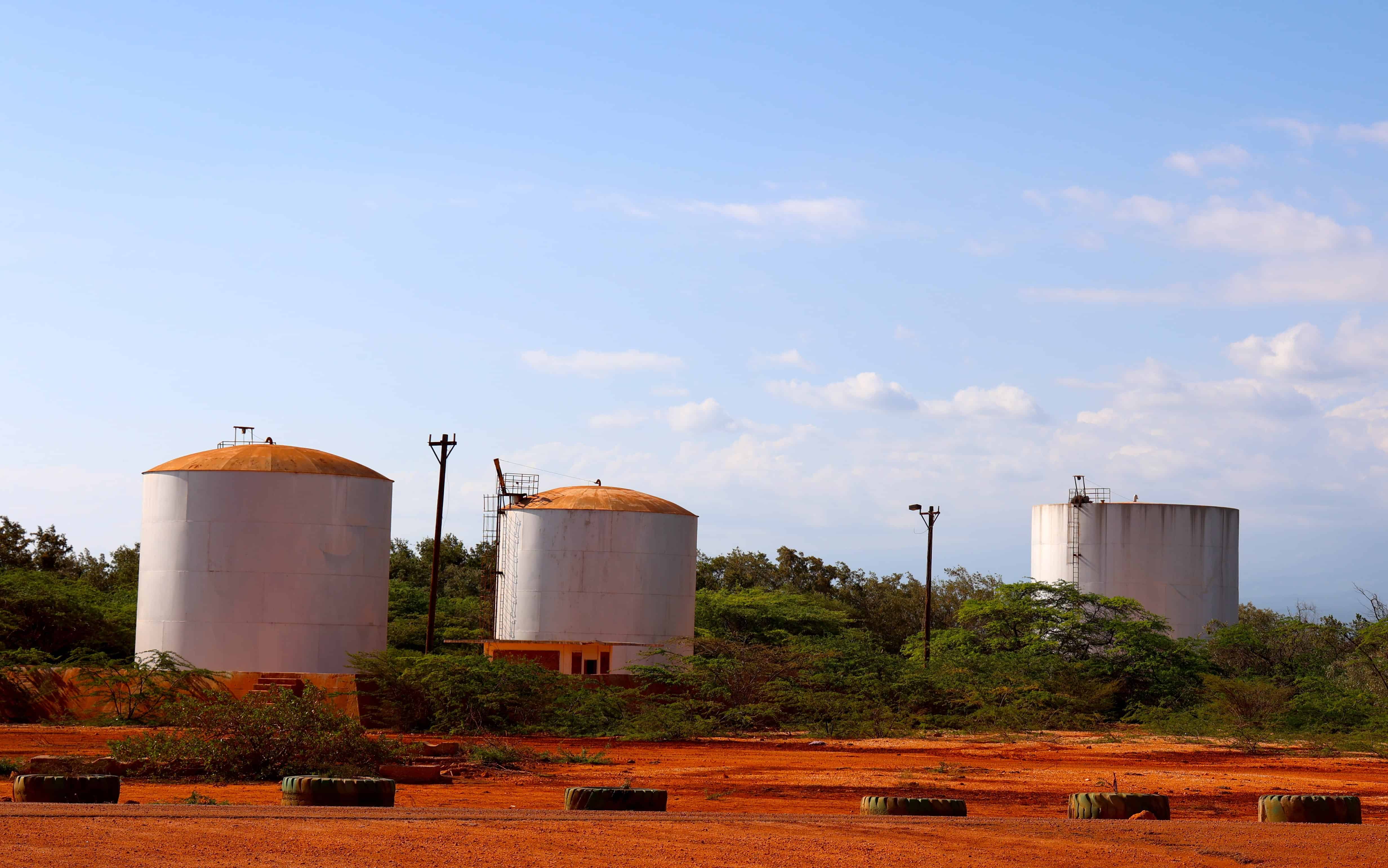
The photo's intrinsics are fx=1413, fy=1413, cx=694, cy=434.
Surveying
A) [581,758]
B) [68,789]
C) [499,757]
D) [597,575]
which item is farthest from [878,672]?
[68,789]

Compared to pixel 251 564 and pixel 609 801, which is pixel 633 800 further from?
pixel 251 564

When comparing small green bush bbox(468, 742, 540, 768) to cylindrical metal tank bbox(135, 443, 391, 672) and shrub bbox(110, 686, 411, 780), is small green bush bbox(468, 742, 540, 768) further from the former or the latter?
cylindrical metal tank bbox(135, 443, 391, 672)

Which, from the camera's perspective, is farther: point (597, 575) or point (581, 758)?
point (597, 575)

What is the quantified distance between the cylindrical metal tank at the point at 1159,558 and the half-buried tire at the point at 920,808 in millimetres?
34552

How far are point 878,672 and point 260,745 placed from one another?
19252 millimetres

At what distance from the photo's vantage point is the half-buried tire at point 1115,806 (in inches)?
540

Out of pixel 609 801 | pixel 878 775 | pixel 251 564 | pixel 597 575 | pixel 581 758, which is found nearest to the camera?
pixel 609 801

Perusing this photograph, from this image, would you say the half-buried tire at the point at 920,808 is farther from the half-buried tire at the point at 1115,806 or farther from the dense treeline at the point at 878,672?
the dense treeline at the point at 878,672

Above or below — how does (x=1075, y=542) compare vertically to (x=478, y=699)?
above

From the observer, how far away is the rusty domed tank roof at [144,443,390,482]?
33656 millimetres

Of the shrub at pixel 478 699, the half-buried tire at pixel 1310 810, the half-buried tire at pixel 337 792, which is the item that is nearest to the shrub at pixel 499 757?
the shrub at pixel 478 699

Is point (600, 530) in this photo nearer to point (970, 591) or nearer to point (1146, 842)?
point (1146, 842)

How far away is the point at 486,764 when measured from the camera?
21500 mm

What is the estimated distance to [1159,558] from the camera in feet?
152
